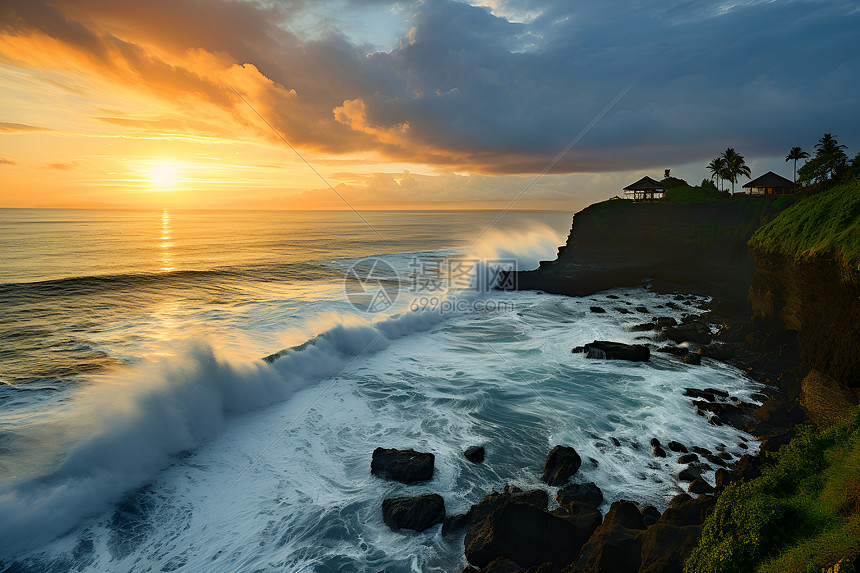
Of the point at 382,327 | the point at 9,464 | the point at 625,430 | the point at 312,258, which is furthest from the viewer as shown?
the point at 312,258

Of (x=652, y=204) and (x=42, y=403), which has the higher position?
(x=652, y=204)

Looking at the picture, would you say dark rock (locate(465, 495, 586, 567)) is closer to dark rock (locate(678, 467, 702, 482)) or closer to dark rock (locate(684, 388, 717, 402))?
dark rock (locate(678, 467, 702, 482))

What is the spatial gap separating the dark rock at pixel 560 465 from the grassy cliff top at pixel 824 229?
10162 millimetres

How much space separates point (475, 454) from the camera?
10.6 m

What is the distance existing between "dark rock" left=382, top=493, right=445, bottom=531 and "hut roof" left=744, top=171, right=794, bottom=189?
170 ft

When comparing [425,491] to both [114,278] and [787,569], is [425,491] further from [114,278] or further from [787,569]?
[114,278]

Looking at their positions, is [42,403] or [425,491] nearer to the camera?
[425,491]

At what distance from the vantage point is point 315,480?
9977mm

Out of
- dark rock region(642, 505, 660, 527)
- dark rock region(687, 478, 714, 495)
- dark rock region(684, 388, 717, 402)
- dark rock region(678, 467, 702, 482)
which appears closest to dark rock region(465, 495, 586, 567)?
dark rock region(642, 505, 660, 527)

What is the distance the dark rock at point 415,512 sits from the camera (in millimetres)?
8305

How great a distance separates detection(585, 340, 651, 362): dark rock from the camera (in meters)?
17.5

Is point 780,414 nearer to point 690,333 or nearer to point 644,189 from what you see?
point 690,333

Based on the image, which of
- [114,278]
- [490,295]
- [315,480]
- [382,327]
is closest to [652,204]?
[490,295]

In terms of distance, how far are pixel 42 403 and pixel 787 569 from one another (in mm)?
17804
